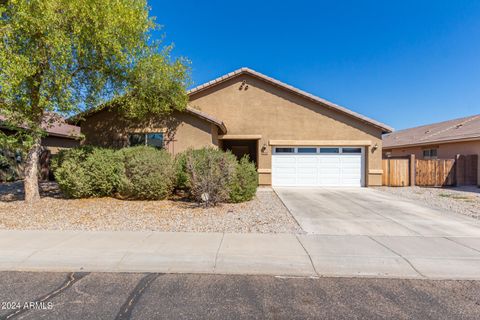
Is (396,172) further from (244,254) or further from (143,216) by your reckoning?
(143,216)

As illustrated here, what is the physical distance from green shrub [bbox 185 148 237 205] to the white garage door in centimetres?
656

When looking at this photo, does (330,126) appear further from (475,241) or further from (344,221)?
(475,241)

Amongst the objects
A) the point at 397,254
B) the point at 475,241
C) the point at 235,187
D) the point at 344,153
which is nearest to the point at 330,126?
the point at 344,153

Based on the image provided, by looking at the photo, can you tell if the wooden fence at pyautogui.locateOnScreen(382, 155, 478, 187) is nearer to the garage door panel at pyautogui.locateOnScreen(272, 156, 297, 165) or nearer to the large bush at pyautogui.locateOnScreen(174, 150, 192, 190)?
the garage door panel at pyautogui.locateOnScreen(272, 156, 297, 165)

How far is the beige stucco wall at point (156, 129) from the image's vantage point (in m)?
12.5

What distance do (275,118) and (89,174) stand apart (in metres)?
10.0

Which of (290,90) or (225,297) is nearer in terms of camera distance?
(225,297)

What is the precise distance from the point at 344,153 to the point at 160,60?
11242 mm

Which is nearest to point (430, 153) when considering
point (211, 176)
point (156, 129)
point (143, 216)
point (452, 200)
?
point (452, 200)

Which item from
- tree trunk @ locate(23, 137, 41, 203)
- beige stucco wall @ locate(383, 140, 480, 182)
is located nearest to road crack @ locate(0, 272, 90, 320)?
tree trunk @ locate(23, 137, 41, 203)

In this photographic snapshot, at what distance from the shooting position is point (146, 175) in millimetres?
9703

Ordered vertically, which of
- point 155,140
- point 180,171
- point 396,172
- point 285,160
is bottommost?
point 180,171

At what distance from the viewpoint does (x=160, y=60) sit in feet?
33.7

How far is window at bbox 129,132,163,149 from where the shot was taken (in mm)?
12734
